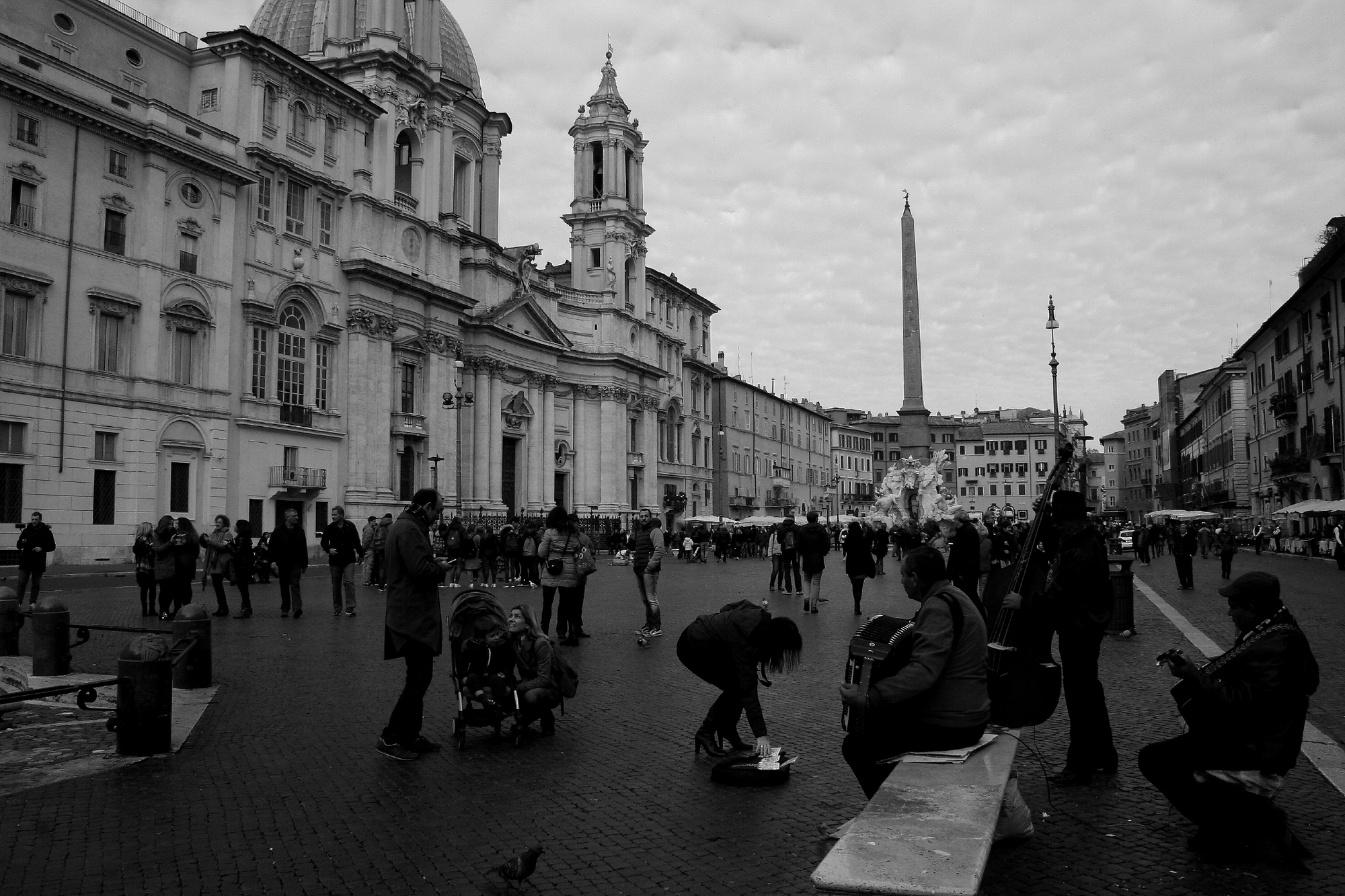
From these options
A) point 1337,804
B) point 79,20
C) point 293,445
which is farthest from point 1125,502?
point 1337,804

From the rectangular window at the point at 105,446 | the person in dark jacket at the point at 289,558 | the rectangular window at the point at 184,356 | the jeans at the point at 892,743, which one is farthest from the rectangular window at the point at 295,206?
the jeans at the point at 892,743

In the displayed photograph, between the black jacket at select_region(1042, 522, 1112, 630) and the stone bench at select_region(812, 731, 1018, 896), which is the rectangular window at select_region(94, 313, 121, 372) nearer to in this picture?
the black jacket at select_region(1042, 522, 1112, 630)

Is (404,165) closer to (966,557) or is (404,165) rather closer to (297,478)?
(297,478)

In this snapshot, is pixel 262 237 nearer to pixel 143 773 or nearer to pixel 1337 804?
pixel 143 773

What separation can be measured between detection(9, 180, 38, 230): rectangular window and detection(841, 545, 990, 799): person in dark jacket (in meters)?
29.8

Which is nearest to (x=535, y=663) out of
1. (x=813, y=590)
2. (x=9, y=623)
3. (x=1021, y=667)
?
(x=1021, y=667)

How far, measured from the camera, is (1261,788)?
4562mm

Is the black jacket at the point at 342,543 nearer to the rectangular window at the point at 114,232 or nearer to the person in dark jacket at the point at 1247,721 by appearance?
the person in dark jacket at the point at 1247,721

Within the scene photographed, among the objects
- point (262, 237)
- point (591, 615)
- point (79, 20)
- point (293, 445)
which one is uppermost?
point (79, 20)

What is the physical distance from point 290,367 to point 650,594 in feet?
87.5

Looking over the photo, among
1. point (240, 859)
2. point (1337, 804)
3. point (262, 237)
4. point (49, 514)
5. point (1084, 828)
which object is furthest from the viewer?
point (262, 237)

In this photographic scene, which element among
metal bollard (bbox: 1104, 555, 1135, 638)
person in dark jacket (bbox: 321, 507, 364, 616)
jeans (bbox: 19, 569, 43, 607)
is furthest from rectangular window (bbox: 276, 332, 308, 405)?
metal bollard (bbox: 1104, 555, 1135, 638)

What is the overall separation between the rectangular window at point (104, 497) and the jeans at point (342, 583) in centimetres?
1595

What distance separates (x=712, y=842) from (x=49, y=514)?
2812 cm
